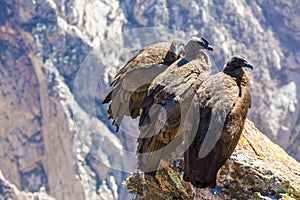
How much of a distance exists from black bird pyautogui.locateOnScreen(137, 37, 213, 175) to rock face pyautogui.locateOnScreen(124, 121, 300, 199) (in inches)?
13.9

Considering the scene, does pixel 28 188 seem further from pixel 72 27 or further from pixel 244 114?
pixel 244 114

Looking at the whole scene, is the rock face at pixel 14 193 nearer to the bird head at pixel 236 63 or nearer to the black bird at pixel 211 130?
the bird head at pixel 236 63

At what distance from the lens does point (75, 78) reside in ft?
206

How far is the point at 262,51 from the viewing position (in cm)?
7706

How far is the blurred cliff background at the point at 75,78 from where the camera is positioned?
66812mm

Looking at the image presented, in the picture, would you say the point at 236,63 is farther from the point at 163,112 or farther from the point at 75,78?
the point at 75,78

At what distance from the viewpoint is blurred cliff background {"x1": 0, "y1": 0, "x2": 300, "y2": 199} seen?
219 ft

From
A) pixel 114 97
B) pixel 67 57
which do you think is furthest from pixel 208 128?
pixel 67 57

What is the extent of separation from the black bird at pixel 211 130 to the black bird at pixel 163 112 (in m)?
0.37

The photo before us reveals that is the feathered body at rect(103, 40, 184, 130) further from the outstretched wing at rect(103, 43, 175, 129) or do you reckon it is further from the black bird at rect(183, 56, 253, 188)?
the black bird at rect(183, 56, 253, 188)

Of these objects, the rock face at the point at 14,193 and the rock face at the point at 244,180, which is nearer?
the rock face at the point at 244,180

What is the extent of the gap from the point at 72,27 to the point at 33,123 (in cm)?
1202

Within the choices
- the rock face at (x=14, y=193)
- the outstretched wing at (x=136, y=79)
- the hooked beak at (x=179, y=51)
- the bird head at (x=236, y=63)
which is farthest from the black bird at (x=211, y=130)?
the rock face at (x=14, y=193)

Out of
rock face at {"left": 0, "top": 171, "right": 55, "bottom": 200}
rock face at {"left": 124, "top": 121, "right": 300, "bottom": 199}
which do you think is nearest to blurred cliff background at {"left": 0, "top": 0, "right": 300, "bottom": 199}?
rock face at {"left": 0, "top": 171, "right": 55, "bottom": 200}
